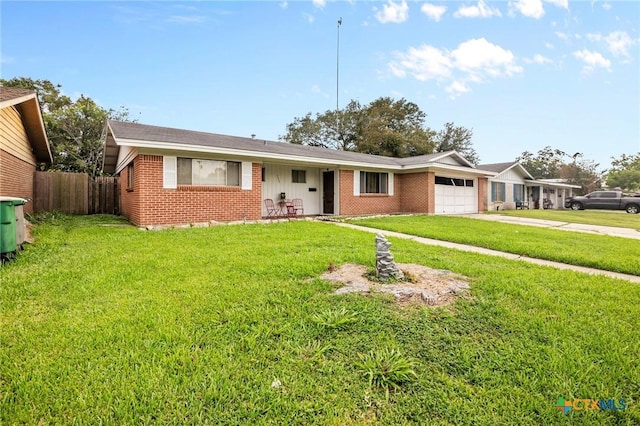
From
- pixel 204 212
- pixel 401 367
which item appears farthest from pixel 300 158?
pixel 401 367

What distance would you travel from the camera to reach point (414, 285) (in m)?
3.94

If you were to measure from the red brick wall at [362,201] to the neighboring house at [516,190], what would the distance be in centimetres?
941

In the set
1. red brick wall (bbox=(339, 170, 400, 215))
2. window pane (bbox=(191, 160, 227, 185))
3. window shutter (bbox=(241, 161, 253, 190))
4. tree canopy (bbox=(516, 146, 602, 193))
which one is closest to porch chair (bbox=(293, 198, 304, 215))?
red brick wall (bbox=(339, 170, 400, 215))

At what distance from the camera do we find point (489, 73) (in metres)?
15.8

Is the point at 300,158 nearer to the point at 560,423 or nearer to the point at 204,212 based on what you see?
the point at 204,212

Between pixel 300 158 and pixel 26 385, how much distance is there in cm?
1100

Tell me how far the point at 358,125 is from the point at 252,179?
2467 centimetres

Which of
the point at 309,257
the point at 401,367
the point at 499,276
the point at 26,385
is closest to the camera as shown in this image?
the point at 26,385

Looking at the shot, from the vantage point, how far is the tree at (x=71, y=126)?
2223 cm

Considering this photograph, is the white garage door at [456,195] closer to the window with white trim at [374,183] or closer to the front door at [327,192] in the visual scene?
the window with white trim at [374,183]

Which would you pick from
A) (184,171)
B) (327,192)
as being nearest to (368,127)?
(327,192)

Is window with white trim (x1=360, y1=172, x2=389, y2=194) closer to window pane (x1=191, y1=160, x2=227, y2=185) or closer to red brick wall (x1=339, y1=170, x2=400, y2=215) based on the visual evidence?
red brick wall (x1=339, y1=170, x2=400, y2=215)

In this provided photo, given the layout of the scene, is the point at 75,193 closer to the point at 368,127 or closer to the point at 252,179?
the point at 252,179

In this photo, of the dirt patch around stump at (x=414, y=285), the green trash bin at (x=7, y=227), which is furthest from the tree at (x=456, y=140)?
the green trash bin at (x=7, y=227)
